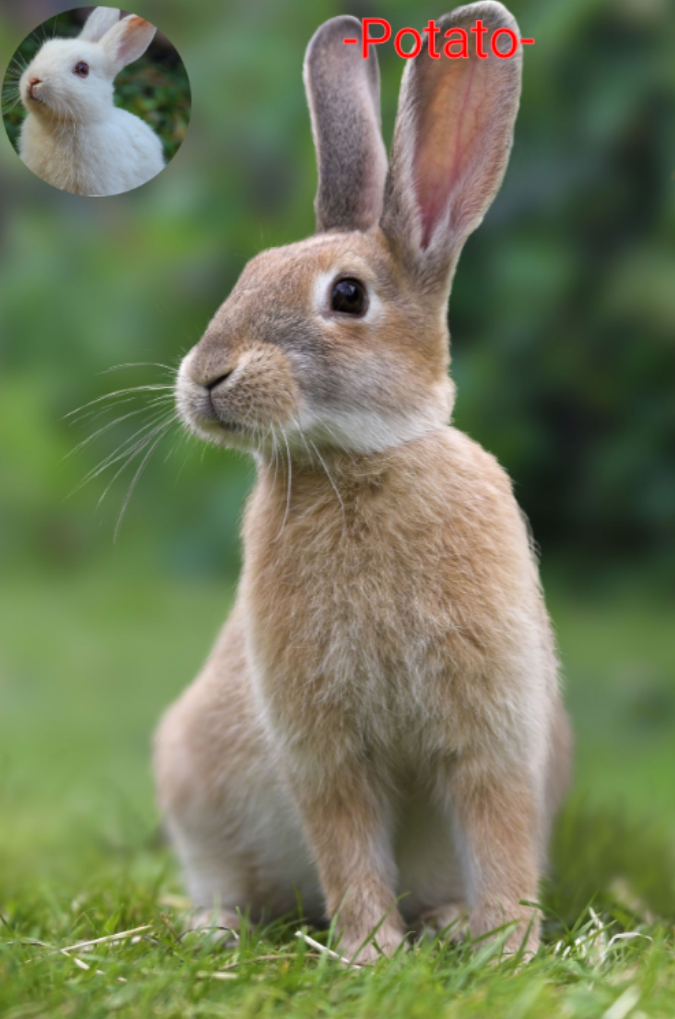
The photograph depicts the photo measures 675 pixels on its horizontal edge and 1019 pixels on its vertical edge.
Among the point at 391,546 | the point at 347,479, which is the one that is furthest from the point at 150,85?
the point at 391,546

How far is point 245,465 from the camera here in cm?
477

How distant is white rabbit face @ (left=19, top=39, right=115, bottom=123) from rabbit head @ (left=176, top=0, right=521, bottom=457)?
0.46 metres

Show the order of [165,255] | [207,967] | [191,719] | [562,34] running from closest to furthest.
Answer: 1. [207,967]
2. [191,719]
3. [562,34]
4. [165,255]

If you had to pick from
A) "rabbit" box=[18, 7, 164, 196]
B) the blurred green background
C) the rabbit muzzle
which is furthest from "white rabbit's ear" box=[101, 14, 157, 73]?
the blurred green background

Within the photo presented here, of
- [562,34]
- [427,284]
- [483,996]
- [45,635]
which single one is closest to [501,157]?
[427,284]

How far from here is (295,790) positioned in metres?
2.68

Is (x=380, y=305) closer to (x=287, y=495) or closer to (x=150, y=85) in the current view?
(x=287, y=495)

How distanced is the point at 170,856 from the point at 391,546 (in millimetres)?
1730

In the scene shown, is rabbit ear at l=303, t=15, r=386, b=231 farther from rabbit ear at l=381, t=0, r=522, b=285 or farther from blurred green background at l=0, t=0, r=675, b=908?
blurred green background at l=0, t=0, r=675, b=908

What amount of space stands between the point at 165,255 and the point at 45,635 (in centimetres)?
233

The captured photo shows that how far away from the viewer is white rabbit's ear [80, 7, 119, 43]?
2.55m

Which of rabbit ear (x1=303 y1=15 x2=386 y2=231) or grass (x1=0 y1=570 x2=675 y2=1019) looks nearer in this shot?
grass (x1=0 y1=570 x2=675 y2=1019)

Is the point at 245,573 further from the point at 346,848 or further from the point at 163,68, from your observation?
the point at 163,68

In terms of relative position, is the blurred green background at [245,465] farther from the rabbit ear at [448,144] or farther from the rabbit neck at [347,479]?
the rabbit ear at [448,144]
